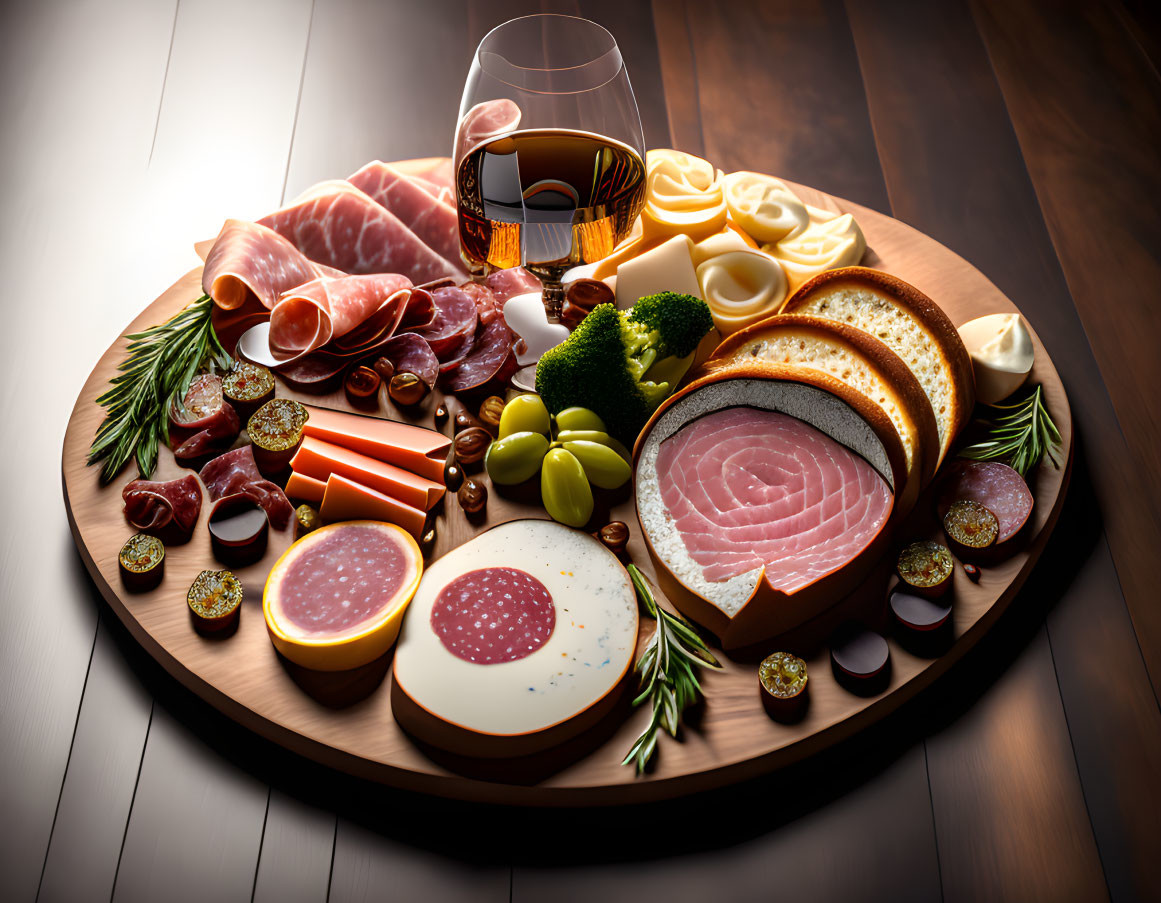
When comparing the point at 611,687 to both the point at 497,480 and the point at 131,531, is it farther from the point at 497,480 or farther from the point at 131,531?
the point at 131,531

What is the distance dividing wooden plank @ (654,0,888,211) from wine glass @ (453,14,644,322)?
1146 mm

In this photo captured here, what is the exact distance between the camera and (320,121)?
3289 millimetres

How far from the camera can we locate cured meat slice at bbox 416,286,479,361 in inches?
86.5

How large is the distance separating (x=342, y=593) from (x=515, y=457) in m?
0.42

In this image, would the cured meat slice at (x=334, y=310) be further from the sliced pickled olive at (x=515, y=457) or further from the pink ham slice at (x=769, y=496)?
the pink ham slice at (x=769, y=496)

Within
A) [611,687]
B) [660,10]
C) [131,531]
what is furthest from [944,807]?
[660,10]

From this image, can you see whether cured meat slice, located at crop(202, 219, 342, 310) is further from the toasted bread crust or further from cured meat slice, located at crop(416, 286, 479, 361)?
the toasted bread crust

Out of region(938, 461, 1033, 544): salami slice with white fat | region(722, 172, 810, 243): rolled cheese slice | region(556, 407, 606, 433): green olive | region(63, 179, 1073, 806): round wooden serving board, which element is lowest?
region(63, 179, 1073, 806): round wooden serving board

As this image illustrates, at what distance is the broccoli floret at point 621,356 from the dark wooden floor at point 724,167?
757mm

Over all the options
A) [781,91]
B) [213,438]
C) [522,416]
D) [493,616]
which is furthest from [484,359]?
[781,91]

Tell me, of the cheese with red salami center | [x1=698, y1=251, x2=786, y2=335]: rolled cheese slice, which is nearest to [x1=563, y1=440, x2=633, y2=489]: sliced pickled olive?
the cheese with red salami center

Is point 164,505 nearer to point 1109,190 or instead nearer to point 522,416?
point 522,416

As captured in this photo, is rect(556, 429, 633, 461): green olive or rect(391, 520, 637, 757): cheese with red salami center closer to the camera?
rect(391, 520, 637, 757): cheese with red salami center

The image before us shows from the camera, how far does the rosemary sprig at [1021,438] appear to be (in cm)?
198
